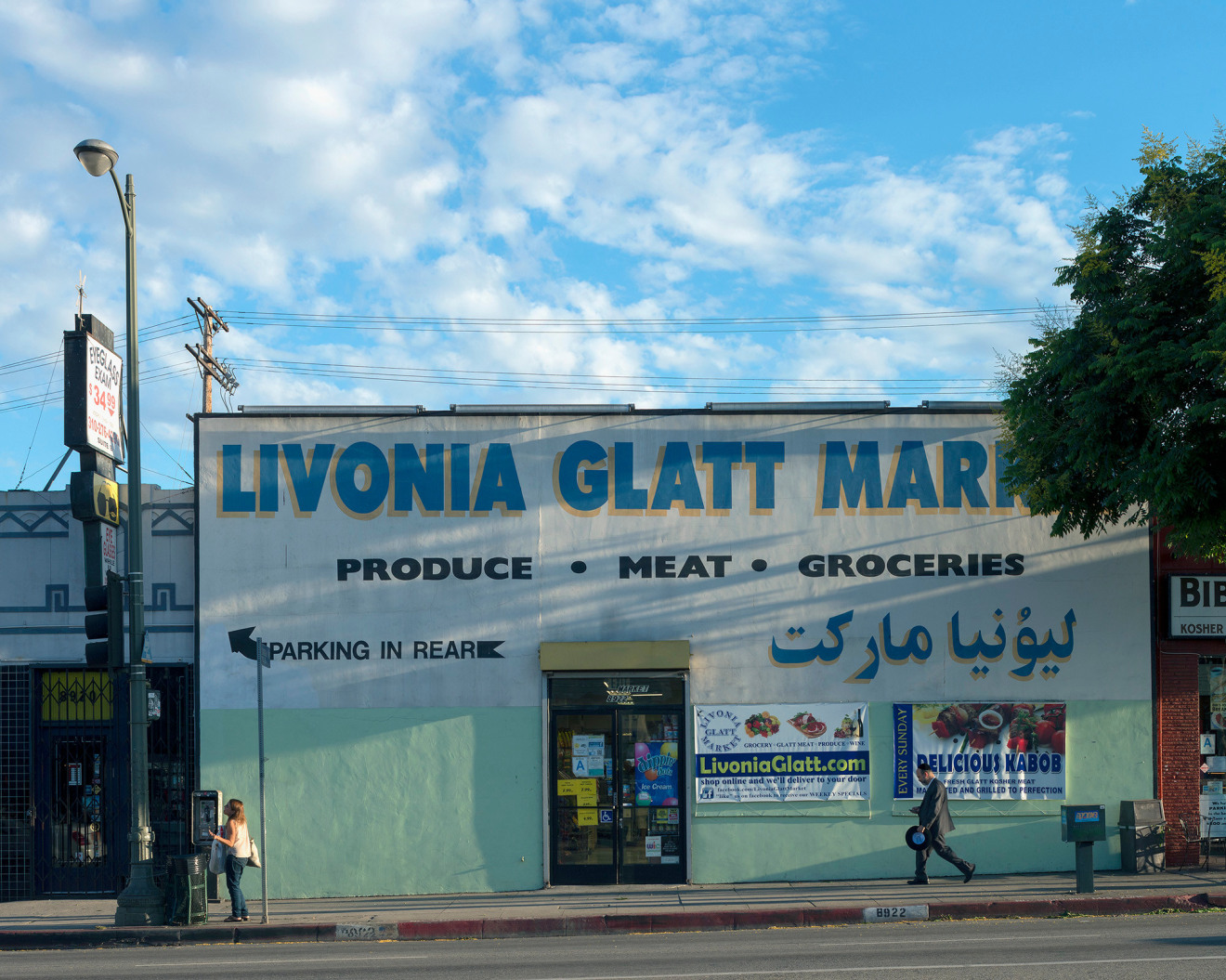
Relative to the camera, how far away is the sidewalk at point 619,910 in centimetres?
1273

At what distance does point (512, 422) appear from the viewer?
15719 millimetres

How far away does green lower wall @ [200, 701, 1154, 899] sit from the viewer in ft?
49.2

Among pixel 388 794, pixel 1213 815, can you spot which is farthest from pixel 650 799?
pixel 1213 815

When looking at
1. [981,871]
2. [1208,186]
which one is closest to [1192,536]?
[1208,186]

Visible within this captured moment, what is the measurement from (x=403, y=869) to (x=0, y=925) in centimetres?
502

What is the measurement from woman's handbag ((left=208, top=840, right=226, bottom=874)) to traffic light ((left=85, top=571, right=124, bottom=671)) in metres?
2.61

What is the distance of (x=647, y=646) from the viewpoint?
15.1 meters

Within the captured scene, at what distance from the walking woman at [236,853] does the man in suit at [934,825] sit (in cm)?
881

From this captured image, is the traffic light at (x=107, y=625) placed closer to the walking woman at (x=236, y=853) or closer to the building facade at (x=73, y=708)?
the building facade at (x=73, y=708)

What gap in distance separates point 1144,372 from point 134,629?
41.9 ft

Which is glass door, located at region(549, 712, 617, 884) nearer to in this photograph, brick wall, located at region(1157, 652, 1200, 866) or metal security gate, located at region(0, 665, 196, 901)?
metal security gate, located at region(0, 665, 196, 901)

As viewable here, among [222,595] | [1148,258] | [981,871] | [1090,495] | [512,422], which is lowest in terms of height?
[981,871]

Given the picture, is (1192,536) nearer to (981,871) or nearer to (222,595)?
(981,871)

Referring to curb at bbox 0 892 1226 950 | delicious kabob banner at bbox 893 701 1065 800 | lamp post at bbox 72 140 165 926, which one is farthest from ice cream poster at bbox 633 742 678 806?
lamp post at bbox 72 140 165 926
